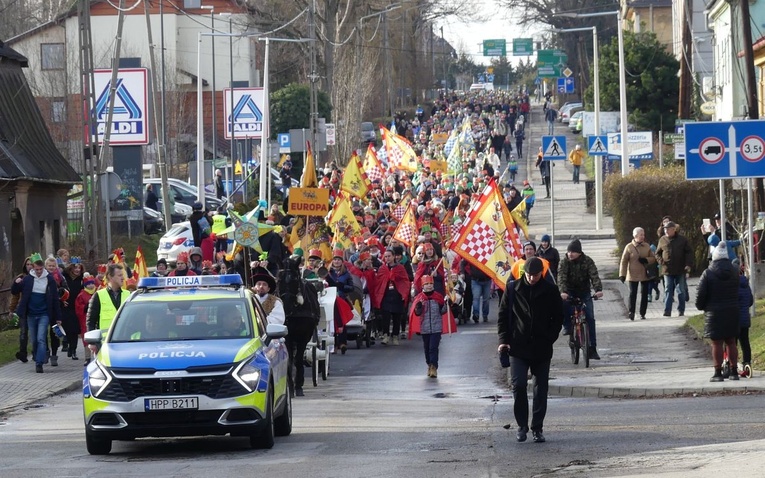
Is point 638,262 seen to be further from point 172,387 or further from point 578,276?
point 172,387

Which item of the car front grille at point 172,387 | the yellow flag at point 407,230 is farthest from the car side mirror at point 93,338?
the yellow flag at point 407,230

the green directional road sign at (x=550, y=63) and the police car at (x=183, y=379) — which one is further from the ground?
the green directional road sign at (x=550, y=63)

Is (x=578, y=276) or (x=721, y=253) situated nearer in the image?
(x=721, y=253)

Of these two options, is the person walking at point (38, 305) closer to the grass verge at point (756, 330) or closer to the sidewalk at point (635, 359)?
the sidewalk at point (635, 359)

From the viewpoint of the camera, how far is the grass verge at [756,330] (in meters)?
19.0

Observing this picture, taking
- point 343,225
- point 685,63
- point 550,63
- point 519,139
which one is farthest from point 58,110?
point 550,63

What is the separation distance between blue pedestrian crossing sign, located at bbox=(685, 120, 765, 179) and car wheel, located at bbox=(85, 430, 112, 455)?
10061 mm

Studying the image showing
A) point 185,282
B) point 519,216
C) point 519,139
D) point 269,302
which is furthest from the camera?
point 519,139

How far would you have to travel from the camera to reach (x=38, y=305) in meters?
22.8

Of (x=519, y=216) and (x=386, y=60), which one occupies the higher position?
(x=386, y=60)

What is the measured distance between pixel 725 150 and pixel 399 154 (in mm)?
30180

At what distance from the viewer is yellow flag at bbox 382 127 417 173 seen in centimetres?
4991

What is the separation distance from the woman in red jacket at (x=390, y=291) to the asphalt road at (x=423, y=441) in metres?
6.00

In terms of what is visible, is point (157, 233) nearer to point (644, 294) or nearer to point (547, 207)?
point (547, 207)
